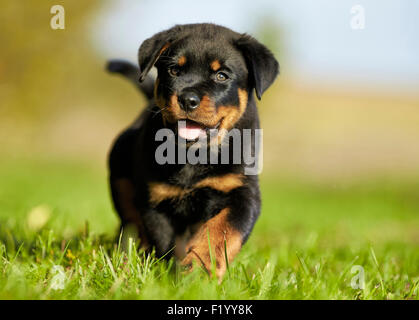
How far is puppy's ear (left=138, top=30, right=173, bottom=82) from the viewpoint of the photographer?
109 inches

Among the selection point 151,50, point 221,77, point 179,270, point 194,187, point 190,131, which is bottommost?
point 179,270

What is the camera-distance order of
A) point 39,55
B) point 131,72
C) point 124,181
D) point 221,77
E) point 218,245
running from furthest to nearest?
point 39,55, point 131,72, point 124,181, point 221,77, point 218,245

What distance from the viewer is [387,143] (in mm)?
19531

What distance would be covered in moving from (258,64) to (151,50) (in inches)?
23.8

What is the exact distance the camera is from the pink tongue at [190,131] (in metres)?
2.60

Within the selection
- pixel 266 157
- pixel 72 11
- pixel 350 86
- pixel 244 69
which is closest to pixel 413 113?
pixel 350 86

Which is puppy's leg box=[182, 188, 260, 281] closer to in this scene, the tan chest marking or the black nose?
the tan chest marking

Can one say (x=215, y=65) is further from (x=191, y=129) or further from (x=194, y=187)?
(x=194, y=187)

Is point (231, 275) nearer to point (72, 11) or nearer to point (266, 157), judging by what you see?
point (72, 11)

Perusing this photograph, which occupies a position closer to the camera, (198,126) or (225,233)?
(225,233)

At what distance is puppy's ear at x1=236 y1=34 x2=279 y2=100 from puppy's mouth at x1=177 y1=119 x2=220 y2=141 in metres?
0.35

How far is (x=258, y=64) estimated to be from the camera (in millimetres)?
2756

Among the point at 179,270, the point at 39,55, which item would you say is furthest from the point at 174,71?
the point at 39,55
